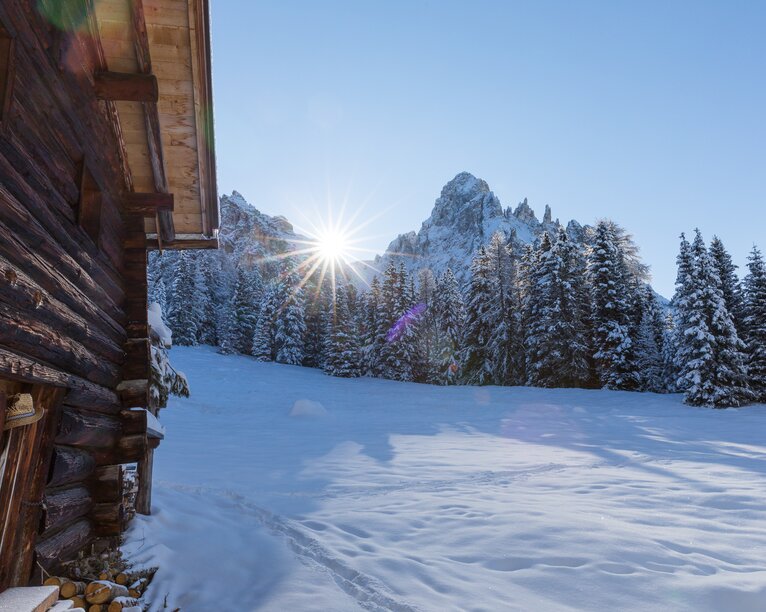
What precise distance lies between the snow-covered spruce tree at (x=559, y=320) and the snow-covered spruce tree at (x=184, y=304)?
36271 mm

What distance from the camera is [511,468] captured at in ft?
33.2

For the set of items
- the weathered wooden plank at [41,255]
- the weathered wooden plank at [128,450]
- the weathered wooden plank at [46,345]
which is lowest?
the weathered wooden plank at [128,450]

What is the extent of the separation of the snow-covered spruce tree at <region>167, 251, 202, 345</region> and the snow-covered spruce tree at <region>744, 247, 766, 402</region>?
48.0 meters

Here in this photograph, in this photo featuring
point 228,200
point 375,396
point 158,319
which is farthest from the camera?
point 228,200

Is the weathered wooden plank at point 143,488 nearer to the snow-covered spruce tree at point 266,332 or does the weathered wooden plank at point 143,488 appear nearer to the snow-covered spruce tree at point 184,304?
the snow-covered spruce tree at point 266,332

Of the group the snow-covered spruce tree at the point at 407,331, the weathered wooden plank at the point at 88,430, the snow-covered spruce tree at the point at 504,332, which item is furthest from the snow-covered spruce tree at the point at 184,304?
the weathered wooden plank at the point at 88,430

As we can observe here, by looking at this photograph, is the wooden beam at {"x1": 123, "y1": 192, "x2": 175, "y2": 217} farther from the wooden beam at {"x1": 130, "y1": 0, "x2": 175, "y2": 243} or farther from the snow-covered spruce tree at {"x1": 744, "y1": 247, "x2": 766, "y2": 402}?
the snow-covered spruce tree at {"x1": 744, "y1": 247, "x2": 766, "y2": 402}

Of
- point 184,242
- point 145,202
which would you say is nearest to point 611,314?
point 184,242

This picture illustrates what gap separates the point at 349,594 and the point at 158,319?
5000mm

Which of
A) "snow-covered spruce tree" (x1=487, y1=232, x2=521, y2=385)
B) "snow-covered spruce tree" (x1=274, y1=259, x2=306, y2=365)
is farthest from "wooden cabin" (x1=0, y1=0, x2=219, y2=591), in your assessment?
"snow-covered spruce tree" (x1=274, y1=259, x2=306, y2=365)

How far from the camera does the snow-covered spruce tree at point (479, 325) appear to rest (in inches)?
1487

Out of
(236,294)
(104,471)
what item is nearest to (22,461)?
(104,471)

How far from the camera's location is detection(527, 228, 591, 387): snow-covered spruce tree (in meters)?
31.3

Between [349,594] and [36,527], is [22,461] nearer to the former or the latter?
[36,527]
